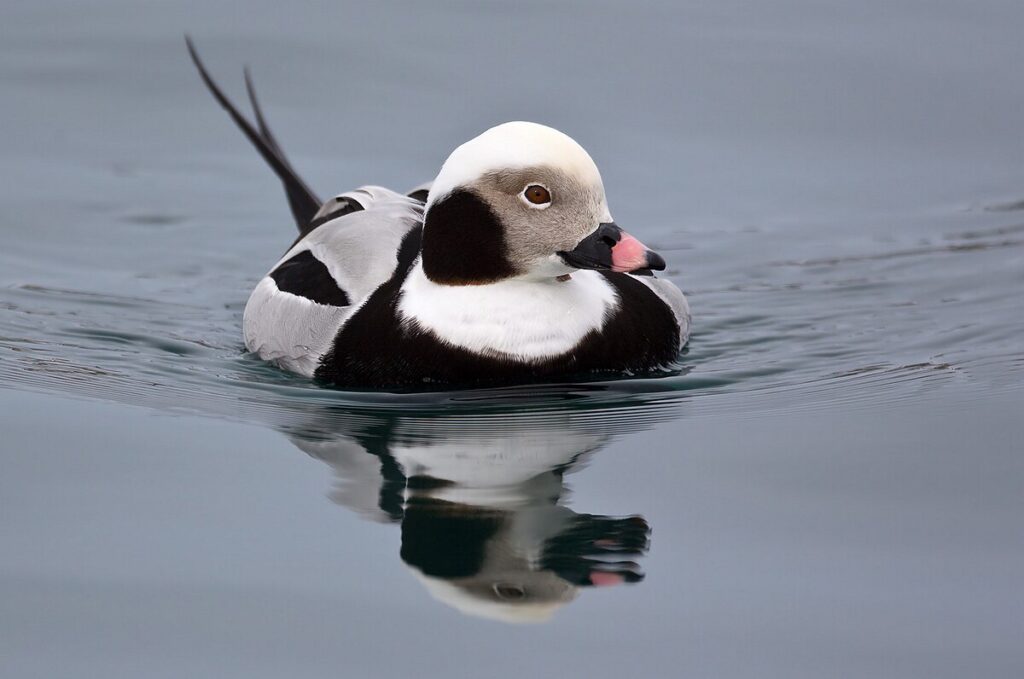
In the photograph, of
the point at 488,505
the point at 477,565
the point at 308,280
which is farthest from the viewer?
the point at 308,280

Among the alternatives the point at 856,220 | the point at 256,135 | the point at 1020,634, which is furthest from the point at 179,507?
the point at 856,220

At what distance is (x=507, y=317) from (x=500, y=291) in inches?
4.1

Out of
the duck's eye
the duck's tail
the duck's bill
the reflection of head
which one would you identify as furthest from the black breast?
the duck's tail

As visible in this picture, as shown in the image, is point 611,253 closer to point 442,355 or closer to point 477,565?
point 442,355

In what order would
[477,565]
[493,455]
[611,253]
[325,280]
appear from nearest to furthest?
[477,565], [493,455], [611,253], [325,280]

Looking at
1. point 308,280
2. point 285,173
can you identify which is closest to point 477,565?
point 308,280

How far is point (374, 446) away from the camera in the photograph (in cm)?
597

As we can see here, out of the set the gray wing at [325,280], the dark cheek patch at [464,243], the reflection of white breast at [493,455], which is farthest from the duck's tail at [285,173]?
the reflection of white breast at [493,455]

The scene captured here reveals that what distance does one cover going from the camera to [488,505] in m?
5.23

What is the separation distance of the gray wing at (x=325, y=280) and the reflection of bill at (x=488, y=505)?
2.97ft

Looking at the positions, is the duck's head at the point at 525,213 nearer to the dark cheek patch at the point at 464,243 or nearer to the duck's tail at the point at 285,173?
the dark cheek patch at the point at 464,243

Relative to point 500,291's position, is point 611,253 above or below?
above

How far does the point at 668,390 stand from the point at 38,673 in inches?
120

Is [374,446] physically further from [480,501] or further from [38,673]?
[38,673]
